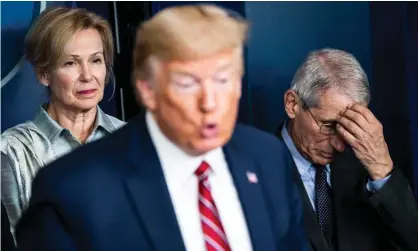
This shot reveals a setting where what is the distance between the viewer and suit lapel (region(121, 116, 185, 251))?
950 mm

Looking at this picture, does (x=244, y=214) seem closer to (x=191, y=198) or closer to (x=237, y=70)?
(x=191, y=198)

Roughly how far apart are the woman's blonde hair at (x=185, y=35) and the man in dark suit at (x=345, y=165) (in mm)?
748

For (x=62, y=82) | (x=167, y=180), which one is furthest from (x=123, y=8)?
(x=167, y=180)

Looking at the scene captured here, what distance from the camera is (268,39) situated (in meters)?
1.97

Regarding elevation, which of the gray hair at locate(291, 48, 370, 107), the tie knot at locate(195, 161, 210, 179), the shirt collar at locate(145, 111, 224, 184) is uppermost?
the shirt collar at locate(145, 111, 224, 184)

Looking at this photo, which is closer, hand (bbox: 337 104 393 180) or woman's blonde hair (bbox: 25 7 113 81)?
woman's blonde hair (bbox: 25 7 113 81)

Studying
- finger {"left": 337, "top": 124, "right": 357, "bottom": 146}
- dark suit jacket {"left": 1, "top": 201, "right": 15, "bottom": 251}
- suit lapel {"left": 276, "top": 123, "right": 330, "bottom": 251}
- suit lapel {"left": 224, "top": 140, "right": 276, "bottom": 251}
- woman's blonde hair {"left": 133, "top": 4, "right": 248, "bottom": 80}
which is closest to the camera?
woman's blonde hair {"left": 133, "top": 4, "right": 248, "bottom": 80}

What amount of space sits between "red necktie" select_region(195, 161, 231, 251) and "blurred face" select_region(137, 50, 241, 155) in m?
0.06

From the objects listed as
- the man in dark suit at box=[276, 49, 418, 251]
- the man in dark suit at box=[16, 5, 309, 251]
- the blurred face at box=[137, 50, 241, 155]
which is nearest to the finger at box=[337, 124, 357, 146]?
the man in dark suit at box=[276, 49, 418, 251]

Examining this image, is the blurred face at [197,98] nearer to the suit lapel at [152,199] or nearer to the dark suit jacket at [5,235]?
the suit lapel at [152,199]

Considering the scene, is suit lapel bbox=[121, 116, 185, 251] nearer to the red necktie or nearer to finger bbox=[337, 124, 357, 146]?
the red necktie

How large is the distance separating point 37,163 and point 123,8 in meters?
0.50

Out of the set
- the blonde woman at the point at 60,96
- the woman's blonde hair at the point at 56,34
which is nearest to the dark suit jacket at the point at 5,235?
the blonde woman at the point at 60,96

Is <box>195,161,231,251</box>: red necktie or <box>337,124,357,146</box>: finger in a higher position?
<box>195,161,231,251</box>: red necktie
